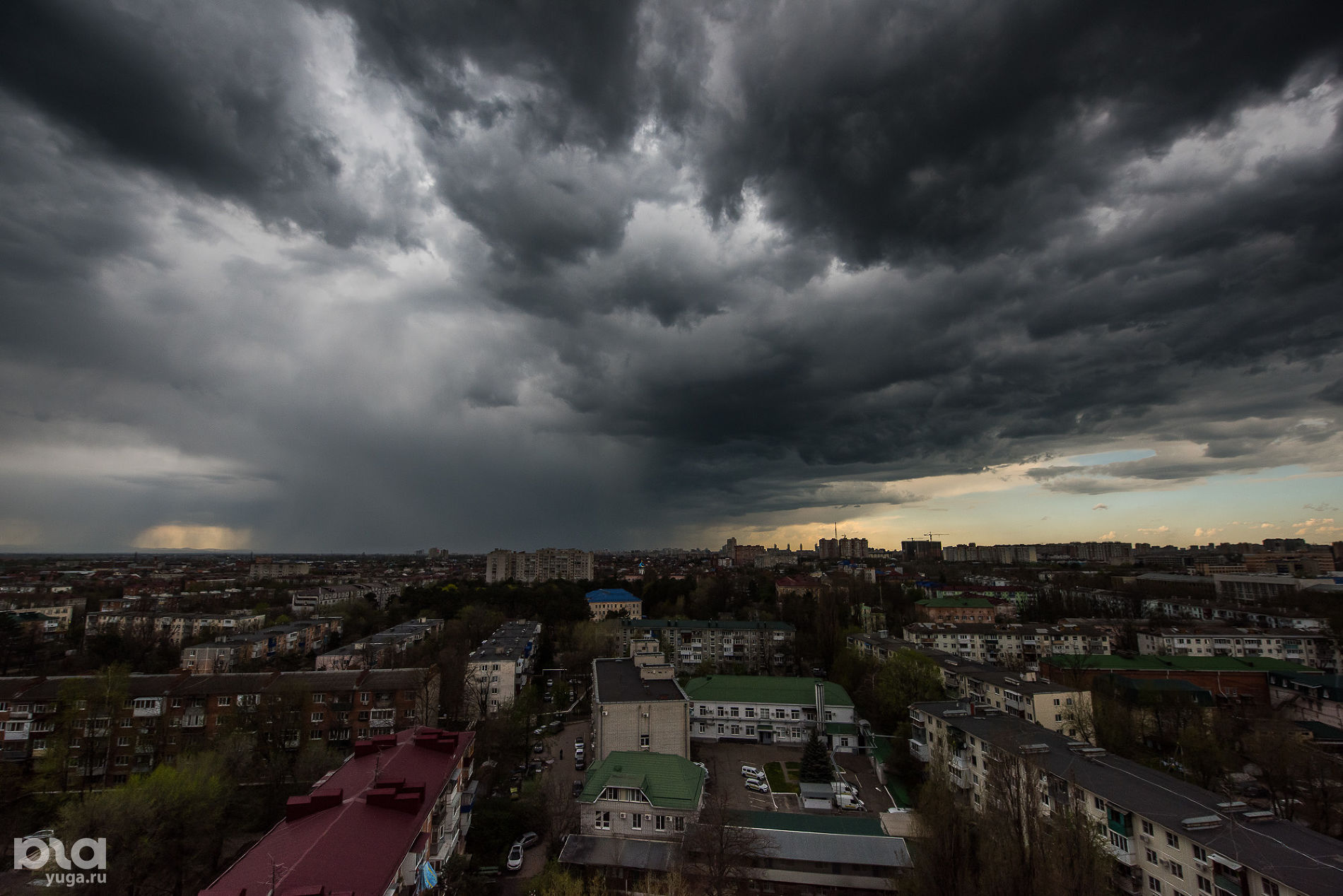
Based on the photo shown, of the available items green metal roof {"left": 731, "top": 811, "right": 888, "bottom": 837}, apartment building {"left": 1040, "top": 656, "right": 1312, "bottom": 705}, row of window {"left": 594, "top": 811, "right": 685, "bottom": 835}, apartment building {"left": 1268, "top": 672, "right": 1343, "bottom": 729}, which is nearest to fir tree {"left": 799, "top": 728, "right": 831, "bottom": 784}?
green metal roof {"left": 731, "top": 811, "right": 888, "bottom": 837}

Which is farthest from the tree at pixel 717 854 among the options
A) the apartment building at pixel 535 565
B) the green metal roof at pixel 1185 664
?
the apartment building at pixel 535 565

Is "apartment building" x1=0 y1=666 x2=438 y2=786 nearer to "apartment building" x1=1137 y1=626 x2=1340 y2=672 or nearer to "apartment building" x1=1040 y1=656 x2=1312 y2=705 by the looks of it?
"apartment building" x1=1040 y1=656 x2=1312 y2=705

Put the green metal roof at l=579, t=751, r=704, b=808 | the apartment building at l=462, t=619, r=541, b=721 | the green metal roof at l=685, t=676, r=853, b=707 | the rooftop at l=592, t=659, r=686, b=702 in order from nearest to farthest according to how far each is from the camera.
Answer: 1. the green metal roof at l=579, t=751, r=704, b=808
2. the rooftop at l=592, t=659, r=686, b=702
3. the green metal roof at l=685, t=676, r=853, b=707
4. the apartment building at l=462, t=619, r=541, b=721

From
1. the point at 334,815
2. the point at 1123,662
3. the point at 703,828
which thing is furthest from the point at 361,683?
the point at 1123,662

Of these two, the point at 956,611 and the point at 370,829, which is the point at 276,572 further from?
the point at 370,829

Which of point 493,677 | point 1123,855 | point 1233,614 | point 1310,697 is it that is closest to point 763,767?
point 1123,855

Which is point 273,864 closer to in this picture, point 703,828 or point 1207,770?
point 703,828
